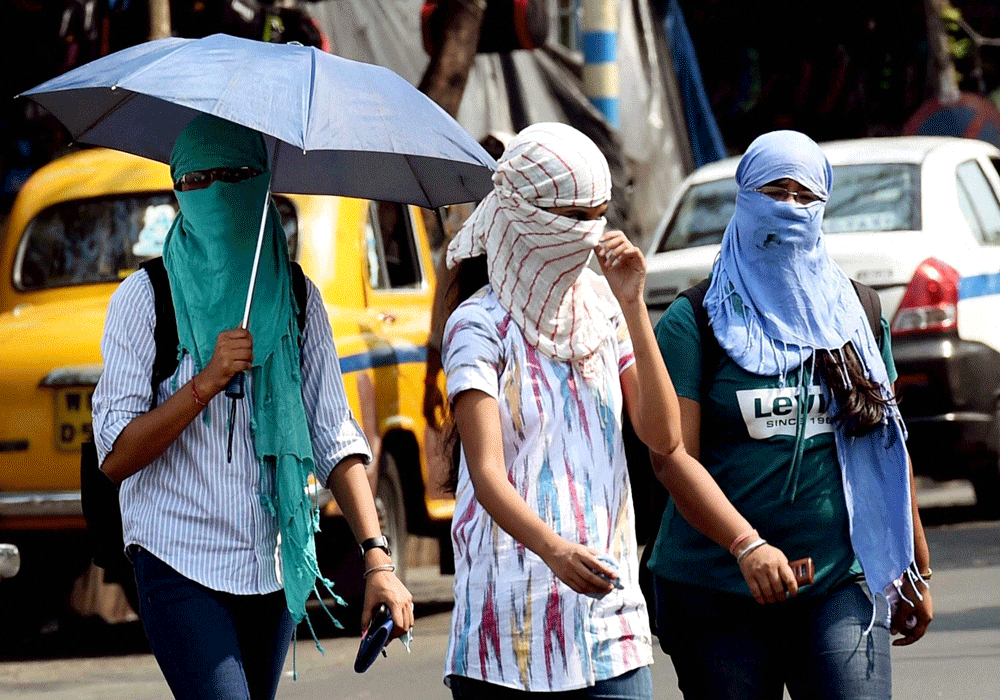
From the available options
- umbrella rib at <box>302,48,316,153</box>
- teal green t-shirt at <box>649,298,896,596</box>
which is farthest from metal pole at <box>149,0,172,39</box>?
teal green t-shirt at <box>649,298,896,596</box>

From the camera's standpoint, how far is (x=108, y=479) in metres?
3.53

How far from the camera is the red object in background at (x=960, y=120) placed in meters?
15.4

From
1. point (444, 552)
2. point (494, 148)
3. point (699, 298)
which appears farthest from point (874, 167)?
point (699, 298)

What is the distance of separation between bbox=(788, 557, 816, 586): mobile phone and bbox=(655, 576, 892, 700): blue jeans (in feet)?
0.58

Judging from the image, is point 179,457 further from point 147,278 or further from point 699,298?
point 699,298

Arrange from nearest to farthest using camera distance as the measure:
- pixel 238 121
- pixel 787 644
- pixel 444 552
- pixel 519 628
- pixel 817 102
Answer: pixel 519 628, pixel 238 121, pixel 787 644, pixel 444 552, pixel 817 102

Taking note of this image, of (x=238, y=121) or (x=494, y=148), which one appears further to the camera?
(x=494, y=148)

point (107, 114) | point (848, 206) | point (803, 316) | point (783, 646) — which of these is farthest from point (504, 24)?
point (783, 646)

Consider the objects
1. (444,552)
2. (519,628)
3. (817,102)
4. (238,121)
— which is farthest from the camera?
(817,102)

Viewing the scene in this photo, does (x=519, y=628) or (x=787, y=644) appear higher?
(x=519, y=628)

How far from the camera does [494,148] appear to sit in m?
9.05

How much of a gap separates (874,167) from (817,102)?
8948mm

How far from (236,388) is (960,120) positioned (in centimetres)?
1294

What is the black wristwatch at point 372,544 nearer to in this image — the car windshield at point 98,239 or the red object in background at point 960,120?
the car windshield at point 98,239
